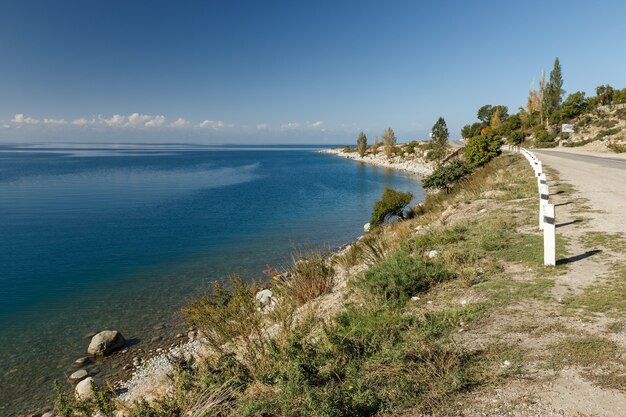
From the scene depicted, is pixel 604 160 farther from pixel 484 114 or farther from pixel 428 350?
pixel 484 114

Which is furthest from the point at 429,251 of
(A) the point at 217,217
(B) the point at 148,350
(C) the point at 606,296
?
(A) the point at 217,217

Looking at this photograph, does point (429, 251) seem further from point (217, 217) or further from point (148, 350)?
point (217, 217)

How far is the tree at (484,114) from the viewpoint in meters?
→ 91.1

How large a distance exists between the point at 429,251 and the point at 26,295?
48.9 ft

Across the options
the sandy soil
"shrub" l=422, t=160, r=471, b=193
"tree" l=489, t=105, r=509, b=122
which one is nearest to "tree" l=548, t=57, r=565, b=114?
"tree" l=489, t=105, r=509, b=122

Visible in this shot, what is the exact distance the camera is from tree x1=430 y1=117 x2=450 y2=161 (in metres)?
60.3

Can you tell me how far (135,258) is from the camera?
1962cm

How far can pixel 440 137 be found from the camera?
6097cm

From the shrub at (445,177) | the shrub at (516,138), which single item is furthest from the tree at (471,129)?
A: the shrub at (445,177)

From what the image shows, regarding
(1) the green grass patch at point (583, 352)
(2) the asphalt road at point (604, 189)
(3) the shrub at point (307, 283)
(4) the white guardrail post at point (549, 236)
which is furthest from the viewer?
(2) the asphalt road at point (604, 189)

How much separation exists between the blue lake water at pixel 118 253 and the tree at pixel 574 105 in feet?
130

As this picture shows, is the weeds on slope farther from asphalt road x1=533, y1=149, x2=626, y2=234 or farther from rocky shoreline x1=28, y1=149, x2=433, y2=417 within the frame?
asphalt road x1=533, y1=149, x2=626, y2=234

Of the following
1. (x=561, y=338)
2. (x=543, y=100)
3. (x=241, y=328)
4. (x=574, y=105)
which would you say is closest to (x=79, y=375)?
(x=241, y=328)

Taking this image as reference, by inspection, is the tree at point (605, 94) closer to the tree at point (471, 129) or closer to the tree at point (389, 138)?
the tree at point (471, 129)
